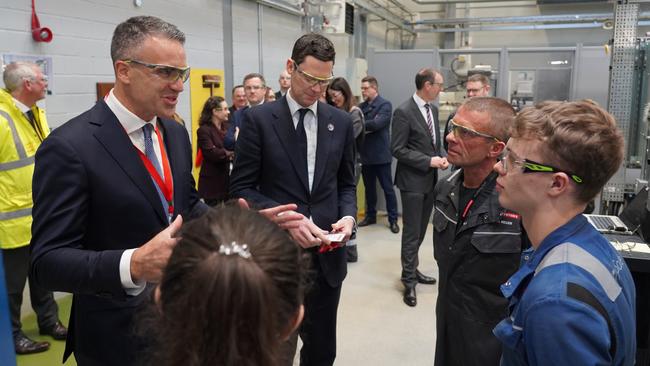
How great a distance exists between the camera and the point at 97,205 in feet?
4.47

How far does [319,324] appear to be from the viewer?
2.23 metres

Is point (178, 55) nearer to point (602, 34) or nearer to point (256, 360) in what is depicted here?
point (256, 360)

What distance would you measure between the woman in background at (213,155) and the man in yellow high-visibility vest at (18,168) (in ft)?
4.77

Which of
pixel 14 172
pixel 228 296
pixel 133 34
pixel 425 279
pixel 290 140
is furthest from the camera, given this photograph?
pixel 425 279

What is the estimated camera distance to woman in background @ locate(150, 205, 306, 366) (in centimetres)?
75

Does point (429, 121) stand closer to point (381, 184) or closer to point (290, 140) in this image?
point (381, 184)

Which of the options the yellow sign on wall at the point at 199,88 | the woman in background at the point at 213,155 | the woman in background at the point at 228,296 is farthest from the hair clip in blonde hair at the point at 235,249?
the yellow sign on wall at the point at 199,88

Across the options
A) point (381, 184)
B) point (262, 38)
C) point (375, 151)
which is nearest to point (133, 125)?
point (375, 151)

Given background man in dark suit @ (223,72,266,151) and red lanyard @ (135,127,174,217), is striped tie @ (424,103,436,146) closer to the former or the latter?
background man in dark suit @ (223,72,266,151)

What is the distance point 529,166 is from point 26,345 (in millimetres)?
3126

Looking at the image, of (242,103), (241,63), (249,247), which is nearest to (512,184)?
(249,247)

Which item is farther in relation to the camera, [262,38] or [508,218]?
[262,38]

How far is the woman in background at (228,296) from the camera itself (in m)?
0.75

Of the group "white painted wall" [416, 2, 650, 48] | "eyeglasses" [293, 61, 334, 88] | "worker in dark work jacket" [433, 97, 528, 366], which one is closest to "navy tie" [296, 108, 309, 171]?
"eyeglasses" [293, 61, 334, 88]
